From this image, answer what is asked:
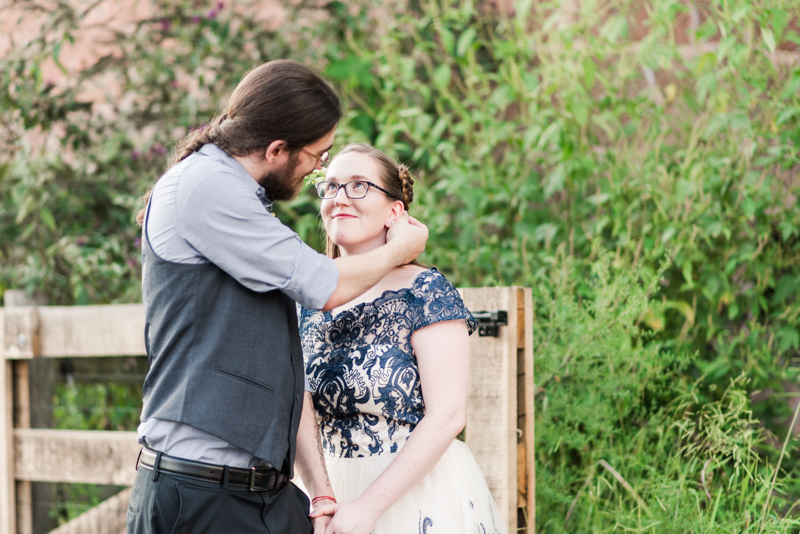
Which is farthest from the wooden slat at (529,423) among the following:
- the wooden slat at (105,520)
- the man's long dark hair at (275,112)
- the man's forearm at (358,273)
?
the wooden slat at (105,520)

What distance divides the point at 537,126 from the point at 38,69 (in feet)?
8.47

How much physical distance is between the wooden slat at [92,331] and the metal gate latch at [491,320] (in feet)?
5.25

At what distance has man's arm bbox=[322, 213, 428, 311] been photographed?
156cm

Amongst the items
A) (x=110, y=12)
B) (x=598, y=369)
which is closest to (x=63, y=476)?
(x=598, y=369)

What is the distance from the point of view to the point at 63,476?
10.2ft

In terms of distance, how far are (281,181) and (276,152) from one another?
73mm

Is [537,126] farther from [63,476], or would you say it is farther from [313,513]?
[63,476]

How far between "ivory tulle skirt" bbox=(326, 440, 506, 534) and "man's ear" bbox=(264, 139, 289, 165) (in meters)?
0.76

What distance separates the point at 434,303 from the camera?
1748mm

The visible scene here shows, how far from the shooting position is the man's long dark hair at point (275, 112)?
1.58 m

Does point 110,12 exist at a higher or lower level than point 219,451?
higher

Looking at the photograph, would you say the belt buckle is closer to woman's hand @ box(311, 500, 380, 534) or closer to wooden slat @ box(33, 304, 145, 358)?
woman's hand @ box(311, 500, 380, 534)

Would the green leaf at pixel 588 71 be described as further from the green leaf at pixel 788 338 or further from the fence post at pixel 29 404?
the fence post at pixel 29 404

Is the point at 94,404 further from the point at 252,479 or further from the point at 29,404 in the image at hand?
the point at 252,479
